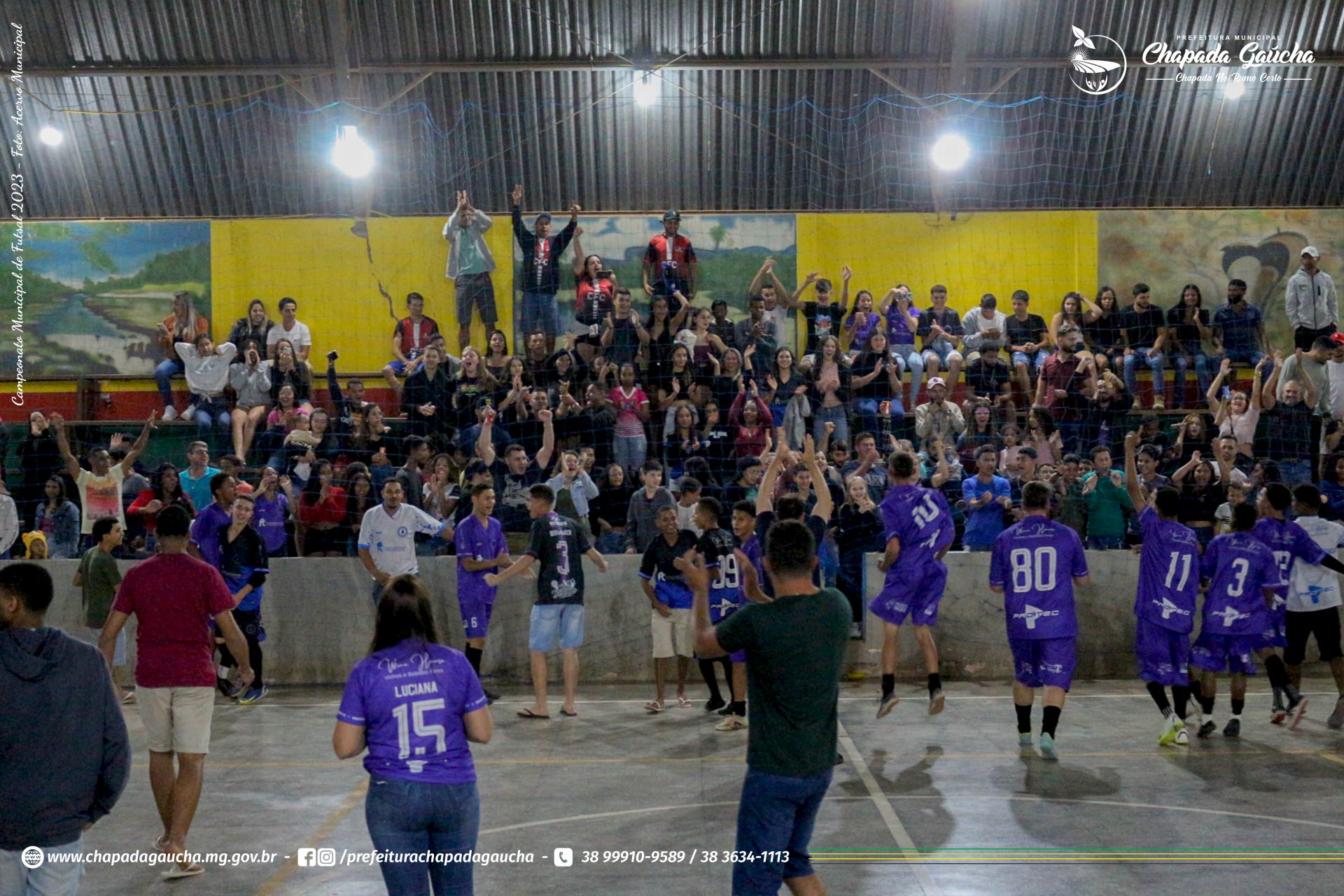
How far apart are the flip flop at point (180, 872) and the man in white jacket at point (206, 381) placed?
1000cm

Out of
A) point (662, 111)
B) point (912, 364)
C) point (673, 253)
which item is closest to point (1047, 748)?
point (912, 364)

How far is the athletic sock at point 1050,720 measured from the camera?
9297mm

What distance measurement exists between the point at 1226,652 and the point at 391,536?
7.50m

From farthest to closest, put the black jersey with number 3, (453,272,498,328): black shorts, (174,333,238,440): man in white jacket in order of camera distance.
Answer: (453,272,498,328): black shorts
(174,333,238,440): man in white jacket
the black jersey with number 3

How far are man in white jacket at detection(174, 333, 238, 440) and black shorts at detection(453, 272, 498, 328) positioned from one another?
320 cm

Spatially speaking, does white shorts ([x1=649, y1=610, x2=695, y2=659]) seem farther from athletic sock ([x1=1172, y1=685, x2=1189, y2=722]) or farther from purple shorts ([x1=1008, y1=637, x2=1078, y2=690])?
athletic sock ([x1=1172, y1=685, x2=1189, y2=722])

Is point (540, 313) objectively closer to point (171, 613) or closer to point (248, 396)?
point (248, 396)

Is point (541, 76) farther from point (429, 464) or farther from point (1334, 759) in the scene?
point (1334, 759)

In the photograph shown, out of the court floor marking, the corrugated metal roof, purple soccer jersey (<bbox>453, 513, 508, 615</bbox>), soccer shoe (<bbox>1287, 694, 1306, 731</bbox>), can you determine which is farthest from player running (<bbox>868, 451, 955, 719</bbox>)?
the corrugated metal roof

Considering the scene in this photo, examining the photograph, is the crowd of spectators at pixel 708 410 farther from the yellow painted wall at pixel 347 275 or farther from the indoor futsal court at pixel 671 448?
the yellow painted wall at pixel 347 275

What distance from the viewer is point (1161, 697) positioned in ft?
32.6

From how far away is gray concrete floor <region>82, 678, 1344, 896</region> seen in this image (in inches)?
262

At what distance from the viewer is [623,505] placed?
1421 centimetres

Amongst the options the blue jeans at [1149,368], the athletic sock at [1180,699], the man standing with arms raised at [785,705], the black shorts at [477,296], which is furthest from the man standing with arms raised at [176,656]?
the blue jeans at [1149,368]
